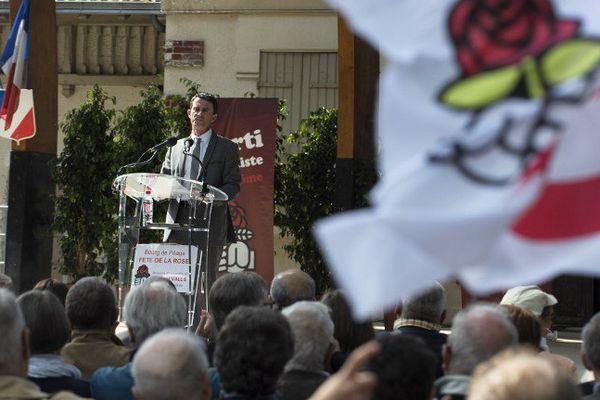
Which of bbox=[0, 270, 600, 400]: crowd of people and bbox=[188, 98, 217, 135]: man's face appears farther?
bbox=[188, 98, 217, 135]: man's face

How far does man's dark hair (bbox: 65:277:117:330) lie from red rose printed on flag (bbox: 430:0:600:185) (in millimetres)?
3331

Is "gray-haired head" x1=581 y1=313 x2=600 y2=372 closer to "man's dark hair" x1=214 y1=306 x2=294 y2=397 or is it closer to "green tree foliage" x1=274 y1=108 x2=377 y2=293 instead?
"man's dark hair" x1=214 y1=306 x2=294 y2=397

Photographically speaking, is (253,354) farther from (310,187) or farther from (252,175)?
(310,187)

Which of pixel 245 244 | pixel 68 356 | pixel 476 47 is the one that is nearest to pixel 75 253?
pixel 245 244

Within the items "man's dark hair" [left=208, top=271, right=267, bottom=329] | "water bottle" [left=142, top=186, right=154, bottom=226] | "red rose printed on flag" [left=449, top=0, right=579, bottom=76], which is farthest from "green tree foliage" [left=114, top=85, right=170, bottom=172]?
"red rose printed on flag" [left=449, top=0, right=579, bottom=76]

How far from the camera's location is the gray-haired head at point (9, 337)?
4.34 m

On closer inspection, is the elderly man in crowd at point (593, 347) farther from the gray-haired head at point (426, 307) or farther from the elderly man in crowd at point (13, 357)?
the elderly man in crowd at point (13, 357)

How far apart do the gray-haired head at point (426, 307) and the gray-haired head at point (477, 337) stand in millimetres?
1696

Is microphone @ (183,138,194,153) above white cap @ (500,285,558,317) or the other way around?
above

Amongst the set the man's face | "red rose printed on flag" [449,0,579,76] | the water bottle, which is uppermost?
the man's face

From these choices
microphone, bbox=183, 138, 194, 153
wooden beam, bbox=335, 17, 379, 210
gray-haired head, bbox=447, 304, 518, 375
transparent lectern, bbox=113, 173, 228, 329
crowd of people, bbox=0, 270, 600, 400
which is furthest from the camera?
wooden beam, bbox=335, 17, 379, 210

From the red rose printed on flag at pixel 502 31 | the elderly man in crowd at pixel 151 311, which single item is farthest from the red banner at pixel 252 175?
the red rose printed on flag at pixel 502 31

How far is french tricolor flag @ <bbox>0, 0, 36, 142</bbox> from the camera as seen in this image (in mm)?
11852

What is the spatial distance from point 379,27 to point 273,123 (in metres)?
10.5
